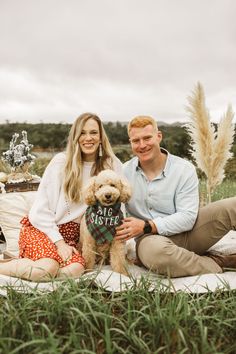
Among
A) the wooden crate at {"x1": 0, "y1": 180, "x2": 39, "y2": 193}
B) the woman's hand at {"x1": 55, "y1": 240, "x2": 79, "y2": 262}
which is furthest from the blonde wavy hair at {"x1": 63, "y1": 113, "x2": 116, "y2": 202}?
the wooden crate at {"x1": 0, "y1": 180, "x2": 39, "y2": 193}

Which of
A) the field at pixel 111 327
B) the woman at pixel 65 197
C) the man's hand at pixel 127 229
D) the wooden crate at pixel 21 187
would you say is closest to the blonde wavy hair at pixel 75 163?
the woman at pixel 65 197

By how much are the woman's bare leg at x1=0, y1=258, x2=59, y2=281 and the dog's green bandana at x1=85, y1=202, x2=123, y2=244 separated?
427mm

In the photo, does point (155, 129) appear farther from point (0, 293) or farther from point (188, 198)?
point (0, 293)

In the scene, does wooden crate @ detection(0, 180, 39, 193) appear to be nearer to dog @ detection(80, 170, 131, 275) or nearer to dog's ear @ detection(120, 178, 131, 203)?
dog @ detection(80, 170, 131, 275)

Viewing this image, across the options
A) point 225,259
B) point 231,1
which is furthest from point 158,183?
point 231,1

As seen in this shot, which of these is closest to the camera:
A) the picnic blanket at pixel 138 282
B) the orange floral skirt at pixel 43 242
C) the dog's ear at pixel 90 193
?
the picnic blanket at pixel 138 282

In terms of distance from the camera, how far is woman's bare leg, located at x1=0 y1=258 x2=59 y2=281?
10.8ft

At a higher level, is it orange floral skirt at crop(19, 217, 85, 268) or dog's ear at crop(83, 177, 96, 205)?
dog's ear at crop(83, 177, 96, 205)

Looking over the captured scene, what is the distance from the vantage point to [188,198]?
3.68 m

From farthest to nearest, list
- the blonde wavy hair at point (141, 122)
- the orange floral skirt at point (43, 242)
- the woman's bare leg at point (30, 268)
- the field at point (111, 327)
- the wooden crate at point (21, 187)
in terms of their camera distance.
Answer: the wooden crate at point (21, 187), the blonde wavy hair at point (141, 122), the orange floral skirt at point (43, 242), the woman's bare leg at point (30, 268), the field at point (111, 327)

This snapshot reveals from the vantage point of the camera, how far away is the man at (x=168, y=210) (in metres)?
3.51

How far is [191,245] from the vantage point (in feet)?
12.4

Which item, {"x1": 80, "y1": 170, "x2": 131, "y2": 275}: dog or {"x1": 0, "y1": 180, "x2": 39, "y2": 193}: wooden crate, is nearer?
{"x1": 80, "y1": 170, "x2": 131, "y2": 275}: dog

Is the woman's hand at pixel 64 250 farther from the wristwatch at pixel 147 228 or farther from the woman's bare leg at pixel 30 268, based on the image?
the wristwatch at pixel 147 228
